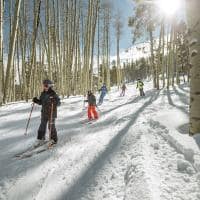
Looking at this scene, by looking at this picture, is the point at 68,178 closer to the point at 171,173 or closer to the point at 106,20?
the point at 171,173

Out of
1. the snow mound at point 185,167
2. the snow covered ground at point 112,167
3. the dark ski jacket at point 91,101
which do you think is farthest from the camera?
the dark ski jacket at point 91,101

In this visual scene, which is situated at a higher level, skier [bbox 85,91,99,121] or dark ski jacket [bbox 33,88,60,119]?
dark ski jacket [bbox 33,88,60,119]

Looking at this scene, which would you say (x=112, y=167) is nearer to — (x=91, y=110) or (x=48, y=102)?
(x=48, y=102)

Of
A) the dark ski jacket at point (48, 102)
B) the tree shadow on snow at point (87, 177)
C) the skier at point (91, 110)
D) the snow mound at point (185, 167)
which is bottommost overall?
the tree shadow on snow at point (87, 177)

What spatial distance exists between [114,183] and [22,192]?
1.47 meters

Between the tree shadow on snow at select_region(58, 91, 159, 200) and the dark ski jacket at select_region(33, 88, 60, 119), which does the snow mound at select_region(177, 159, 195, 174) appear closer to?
the tree shadow on snow at select_region(58, 91, 159, 200)

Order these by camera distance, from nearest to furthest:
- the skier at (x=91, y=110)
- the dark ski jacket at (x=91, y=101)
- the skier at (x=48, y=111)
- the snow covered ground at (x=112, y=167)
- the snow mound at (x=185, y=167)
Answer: the snow covered ground at (x=112, y=167), the snow mound at (x=185, y=167), the skier at (x=48, y=111), the skier at (x=91, y=110), the dark ski jacket at (x=91, y=101)

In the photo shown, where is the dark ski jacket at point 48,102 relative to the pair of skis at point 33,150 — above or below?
above

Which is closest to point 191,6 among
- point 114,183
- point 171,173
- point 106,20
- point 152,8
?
point 171,173

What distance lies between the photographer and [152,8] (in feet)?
76.5

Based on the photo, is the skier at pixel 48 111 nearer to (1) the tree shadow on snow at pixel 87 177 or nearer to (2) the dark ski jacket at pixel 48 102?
(2) the dark ski jacket at pixel 48 102

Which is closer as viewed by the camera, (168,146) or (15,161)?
(168,146)

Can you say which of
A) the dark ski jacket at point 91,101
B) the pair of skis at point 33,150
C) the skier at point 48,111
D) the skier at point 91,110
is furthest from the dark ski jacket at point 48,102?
the dark ski jacket at point 91,101

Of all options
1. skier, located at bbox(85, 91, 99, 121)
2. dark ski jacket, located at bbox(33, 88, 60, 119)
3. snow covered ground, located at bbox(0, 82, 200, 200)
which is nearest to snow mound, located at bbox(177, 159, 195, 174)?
snow covered ground, located at bbox(0, 82, 200, 200)
